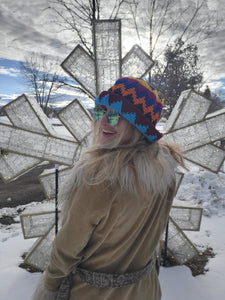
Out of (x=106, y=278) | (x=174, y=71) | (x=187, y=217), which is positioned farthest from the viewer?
(x=174, y=71)

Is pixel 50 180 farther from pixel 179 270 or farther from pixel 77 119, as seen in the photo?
pixel 179 270

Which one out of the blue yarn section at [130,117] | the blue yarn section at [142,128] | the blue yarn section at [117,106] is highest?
the blue yarn section at [117,106]

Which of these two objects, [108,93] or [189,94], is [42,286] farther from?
[189,94]

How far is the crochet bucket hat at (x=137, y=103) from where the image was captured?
995 mm

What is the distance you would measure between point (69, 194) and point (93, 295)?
49 cm

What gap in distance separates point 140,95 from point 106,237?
68 centimetres

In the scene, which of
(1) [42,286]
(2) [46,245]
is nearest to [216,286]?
(2) [46,245]

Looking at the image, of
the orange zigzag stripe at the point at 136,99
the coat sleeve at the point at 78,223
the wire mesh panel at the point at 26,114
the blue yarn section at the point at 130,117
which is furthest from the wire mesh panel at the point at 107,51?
the coat sleeve at the point at 78,223

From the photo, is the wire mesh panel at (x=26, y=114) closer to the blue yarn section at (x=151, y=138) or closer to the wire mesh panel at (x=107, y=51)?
the wire mesh panel at (x=107, y=51)

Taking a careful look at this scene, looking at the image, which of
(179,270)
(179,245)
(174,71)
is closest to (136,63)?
(179,245)

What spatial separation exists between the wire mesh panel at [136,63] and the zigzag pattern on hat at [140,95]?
776 millimetres

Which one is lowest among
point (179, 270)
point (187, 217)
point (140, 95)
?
point (179, 270)

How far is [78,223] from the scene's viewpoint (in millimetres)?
871

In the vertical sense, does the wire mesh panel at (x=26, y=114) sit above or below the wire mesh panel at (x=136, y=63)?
below
